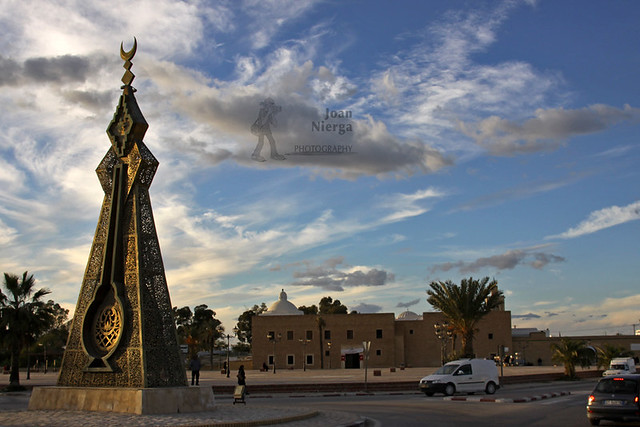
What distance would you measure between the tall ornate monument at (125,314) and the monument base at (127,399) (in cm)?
3

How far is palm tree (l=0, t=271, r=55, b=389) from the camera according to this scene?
34.4 metres

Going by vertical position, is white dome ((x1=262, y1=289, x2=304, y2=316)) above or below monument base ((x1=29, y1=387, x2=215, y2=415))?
above

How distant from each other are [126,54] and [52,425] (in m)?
11.2

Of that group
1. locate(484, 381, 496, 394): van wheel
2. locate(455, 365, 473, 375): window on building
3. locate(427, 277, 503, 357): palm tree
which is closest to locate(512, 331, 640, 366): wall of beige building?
locate(427, 277, 503, 357): palm tree

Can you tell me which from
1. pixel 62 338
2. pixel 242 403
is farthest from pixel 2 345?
pixel 62 338

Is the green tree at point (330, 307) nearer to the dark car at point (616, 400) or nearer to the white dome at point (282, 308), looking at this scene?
the white dome at point (282, 308)

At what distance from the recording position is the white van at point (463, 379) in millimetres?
28094

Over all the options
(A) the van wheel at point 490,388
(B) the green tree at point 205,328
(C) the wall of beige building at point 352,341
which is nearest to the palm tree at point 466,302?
(A) the van wheel at point 490,388

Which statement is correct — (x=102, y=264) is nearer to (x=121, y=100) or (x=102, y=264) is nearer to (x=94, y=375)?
(x=94, y=375)

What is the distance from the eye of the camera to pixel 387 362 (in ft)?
257

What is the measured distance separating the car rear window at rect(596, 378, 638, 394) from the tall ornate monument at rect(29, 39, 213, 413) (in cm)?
1002

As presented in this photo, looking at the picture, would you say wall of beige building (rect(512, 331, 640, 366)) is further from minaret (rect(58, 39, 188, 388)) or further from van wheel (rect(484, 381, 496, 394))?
minaret (rect(58, 39, 188, 388))

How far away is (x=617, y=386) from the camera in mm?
15680

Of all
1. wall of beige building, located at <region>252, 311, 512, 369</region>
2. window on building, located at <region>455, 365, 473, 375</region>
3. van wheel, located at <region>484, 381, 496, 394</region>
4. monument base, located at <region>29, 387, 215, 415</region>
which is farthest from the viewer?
wall of beige building, located at <region>252, 311, 512, 369</region>
